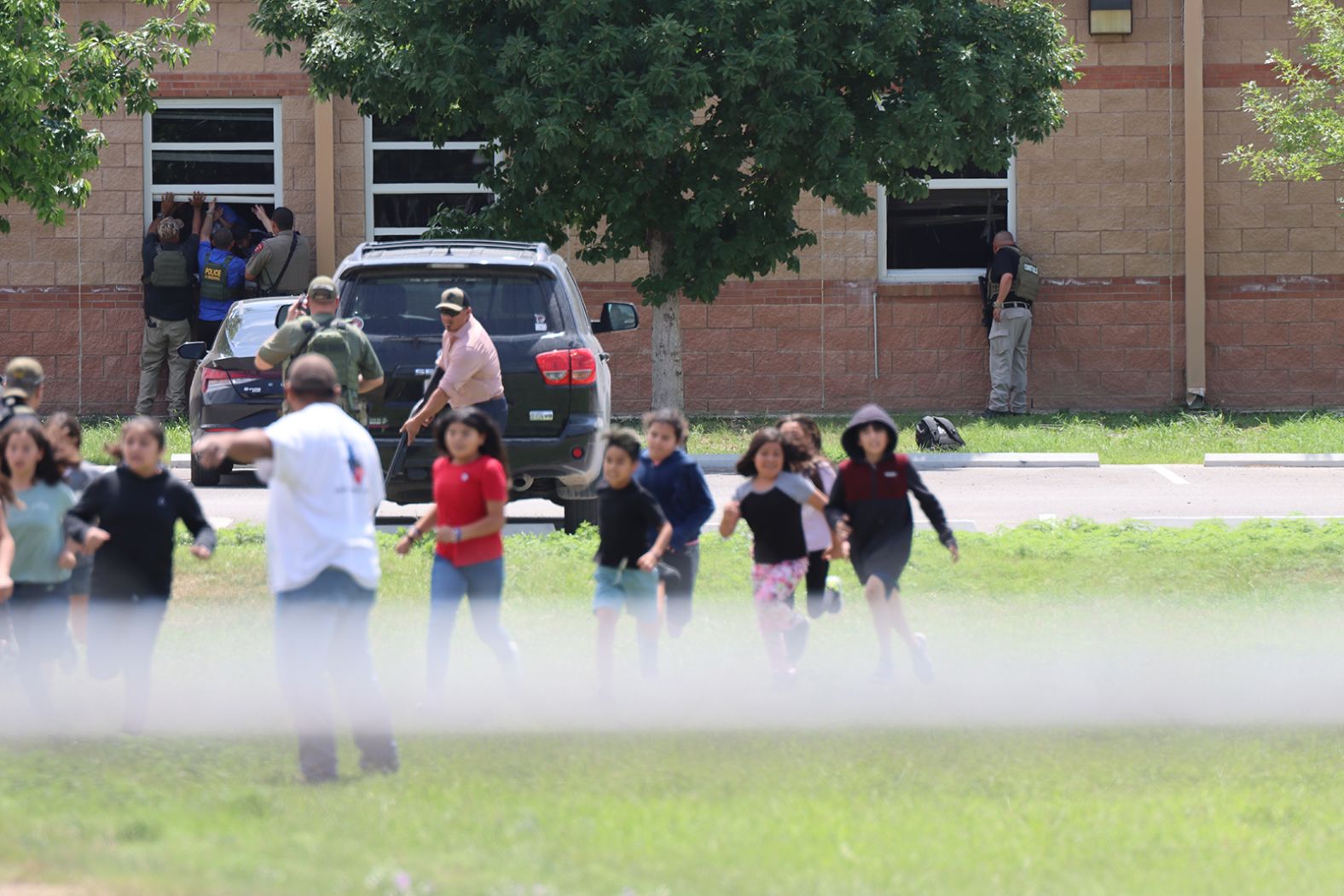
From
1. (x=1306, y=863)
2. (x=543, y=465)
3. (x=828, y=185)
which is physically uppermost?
(x=828, y=185)

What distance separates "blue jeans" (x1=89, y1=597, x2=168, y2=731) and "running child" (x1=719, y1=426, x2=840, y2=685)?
8.15ft

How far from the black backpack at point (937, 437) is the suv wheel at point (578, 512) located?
6.43m

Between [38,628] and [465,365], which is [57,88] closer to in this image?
[465,365]

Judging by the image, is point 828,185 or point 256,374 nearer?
point 256,374

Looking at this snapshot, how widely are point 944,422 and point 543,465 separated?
747cm

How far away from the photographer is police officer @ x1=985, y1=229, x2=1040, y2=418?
855 inches

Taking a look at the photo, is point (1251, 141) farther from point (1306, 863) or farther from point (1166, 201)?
point (1306, 863)

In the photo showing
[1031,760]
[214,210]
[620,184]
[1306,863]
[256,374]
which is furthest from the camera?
[214,210]

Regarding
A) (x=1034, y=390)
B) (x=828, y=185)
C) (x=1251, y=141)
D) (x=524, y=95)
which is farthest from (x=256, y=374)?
(x=1251, y=141)

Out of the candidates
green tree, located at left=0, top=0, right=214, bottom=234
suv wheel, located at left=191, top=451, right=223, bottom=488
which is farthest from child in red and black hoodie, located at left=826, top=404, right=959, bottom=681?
green tree, located at left=0, top=0, right=214, bottom=234

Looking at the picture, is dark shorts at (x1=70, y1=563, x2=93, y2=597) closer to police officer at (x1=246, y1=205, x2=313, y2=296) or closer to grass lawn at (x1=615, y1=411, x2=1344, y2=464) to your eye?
grass lawn at (x1=615, y1=411, x2=1344, y2=464)

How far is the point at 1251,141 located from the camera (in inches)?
882

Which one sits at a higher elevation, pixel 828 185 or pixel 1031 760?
pixel 828 185

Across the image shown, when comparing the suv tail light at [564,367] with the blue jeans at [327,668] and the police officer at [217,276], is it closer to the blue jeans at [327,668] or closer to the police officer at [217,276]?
the blue jeans at [327,668]
